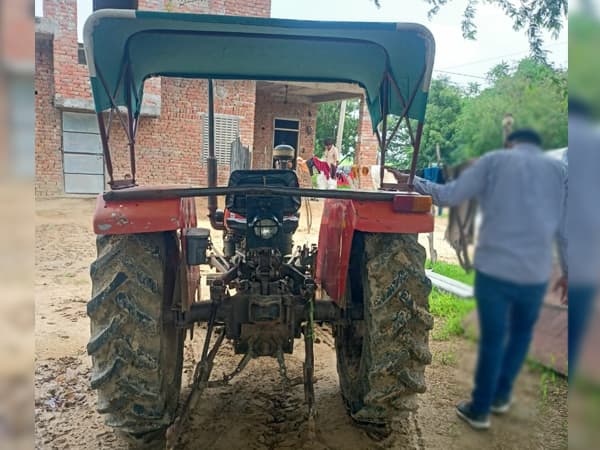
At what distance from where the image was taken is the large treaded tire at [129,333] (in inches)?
89.2

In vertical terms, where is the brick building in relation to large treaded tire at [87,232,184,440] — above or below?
above

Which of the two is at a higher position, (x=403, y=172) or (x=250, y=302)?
(x=403, y=172)

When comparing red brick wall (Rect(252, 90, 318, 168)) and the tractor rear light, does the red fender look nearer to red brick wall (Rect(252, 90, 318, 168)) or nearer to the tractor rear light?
the tractor rear light

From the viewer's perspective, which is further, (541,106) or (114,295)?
(114,295)

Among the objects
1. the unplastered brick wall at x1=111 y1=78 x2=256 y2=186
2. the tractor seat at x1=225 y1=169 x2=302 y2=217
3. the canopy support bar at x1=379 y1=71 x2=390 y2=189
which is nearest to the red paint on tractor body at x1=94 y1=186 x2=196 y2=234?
the tractor seat at x1=225 y1=169 x2=302 y2=217

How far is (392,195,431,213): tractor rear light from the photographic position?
233 cm

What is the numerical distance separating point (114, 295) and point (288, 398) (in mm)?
1498

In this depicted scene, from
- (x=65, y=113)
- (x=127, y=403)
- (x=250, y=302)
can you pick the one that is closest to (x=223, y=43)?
(x=250, y=302)

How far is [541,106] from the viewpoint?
800 mm

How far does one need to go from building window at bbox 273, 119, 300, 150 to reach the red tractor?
12.2m

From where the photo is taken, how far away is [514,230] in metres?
0.77
